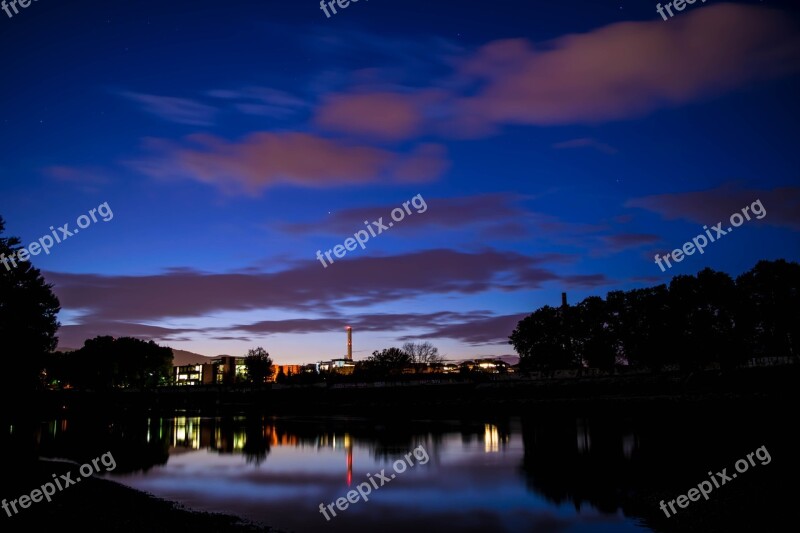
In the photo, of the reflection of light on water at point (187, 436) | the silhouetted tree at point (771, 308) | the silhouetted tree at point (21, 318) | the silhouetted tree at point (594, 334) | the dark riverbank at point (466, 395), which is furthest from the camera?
the silhouetted tree at point (594, 334)

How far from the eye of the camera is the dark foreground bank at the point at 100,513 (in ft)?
82.6

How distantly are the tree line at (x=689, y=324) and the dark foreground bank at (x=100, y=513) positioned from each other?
99.1 meters

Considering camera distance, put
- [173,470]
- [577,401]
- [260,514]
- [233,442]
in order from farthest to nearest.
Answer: [577,401]
[233,442]
[173,470]
[260,514]

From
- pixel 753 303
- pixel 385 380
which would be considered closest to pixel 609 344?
pixel 753 303

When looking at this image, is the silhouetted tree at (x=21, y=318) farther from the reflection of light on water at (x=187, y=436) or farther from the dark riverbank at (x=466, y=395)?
the reflection of light on water at (x=187, y=436)

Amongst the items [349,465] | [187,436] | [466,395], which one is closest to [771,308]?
[466,395]

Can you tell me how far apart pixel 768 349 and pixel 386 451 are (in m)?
83.7

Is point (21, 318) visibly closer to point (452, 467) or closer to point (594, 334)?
point (452, 467)

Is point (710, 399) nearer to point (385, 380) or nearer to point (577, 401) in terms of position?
point (577, 401)

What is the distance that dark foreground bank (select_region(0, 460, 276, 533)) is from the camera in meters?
25.2

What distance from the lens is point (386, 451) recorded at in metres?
58.2

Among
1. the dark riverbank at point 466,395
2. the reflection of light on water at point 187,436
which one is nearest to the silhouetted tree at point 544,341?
the dark riverbank at point 466,395

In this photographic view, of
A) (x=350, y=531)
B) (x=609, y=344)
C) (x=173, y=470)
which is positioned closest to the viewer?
(x=350, y=531)

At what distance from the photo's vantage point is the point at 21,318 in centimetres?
4659
